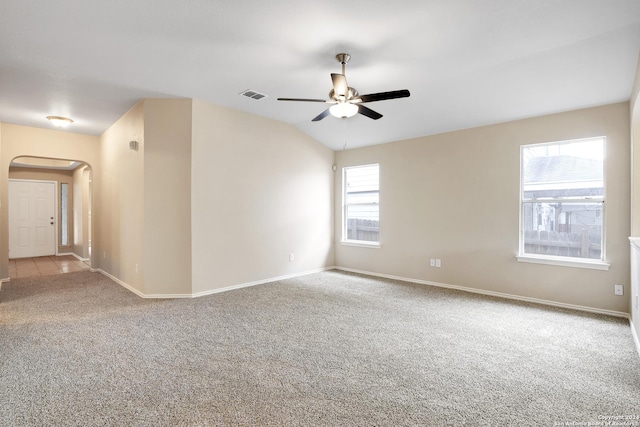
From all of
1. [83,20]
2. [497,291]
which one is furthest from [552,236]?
[83,20]

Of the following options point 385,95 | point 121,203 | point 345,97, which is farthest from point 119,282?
point 385,95

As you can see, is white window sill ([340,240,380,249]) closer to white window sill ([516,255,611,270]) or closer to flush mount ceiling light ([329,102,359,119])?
white window sill ([516,255,611,270])

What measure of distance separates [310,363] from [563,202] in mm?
3797

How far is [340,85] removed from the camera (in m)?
3.02

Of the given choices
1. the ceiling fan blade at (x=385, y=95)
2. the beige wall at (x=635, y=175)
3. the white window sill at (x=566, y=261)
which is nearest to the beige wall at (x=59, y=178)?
the ceiling fan blade at (x=385, y=95)

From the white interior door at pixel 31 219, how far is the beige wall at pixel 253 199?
6675mm

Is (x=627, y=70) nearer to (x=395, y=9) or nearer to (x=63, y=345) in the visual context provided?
(x=395, y=9)

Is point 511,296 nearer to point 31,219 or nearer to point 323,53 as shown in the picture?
point 323,53

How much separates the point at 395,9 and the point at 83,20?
2449mm

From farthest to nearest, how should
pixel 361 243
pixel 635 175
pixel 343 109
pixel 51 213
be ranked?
pixel 51 213 → pixel 361 243 → pixel 635 175 → pixel 343 109

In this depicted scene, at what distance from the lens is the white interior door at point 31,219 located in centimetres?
810

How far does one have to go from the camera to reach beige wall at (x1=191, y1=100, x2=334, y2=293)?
183 inches

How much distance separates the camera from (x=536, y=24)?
103 inches

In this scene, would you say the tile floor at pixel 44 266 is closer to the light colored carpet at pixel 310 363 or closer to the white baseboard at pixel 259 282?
the light colored carpet at pixel 310 363
